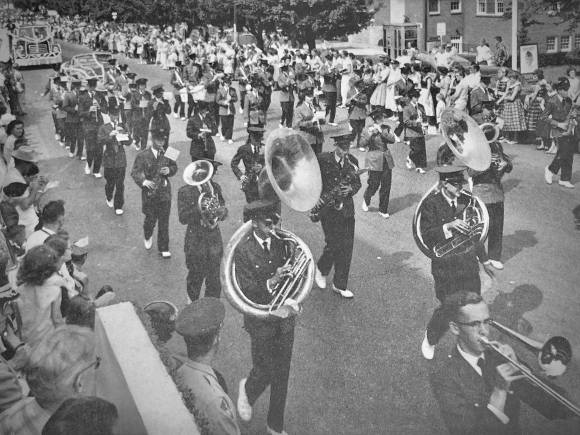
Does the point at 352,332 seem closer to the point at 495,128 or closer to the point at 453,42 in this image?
the point at 495,128

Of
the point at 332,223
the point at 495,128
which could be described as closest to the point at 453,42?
the point at 495,128

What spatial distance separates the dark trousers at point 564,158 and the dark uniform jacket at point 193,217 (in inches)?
114

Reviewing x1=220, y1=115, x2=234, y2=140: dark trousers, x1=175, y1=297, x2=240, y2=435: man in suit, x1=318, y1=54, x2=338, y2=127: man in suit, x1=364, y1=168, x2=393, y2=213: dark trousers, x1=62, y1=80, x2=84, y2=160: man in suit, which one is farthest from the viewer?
x1=318, y1=54, x2=338, y2=127: man in suit

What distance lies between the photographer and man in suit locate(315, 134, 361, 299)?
17.6 feet

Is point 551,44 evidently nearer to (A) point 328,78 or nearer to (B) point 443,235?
(B) point 443,235

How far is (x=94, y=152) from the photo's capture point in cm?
604

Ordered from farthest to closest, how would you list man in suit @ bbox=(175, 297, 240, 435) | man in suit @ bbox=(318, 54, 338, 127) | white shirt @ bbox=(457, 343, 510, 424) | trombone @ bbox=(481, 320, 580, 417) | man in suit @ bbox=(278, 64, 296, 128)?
man in suit @ bbox=(318, 54, 338, 127), man in suit @ bbox=(278, 64, 296, 128), white shirt @ bbox=(457, 343, 510, 424), trombone @ bbox=(481, 320, 580, 417), man in suit @ bbox=(175, 297, 240, 435)

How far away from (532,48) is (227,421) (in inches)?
148

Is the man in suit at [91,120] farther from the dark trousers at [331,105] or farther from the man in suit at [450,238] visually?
the dark trousers at [331,105]

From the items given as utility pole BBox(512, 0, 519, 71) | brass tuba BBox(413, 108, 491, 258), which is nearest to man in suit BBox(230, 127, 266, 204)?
brass tuba BBox(413, 108, 491, 258)

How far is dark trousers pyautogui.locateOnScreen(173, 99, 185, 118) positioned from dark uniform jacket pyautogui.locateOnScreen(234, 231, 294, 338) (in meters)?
3.55

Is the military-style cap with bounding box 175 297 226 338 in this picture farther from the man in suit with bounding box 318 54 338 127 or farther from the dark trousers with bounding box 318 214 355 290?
the man in suit with bounding box 318 54 338 127

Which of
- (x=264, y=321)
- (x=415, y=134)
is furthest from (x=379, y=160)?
(x=264, y=321)

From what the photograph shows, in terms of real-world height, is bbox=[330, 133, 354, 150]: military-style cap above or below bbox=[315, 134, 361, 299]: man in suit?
above
